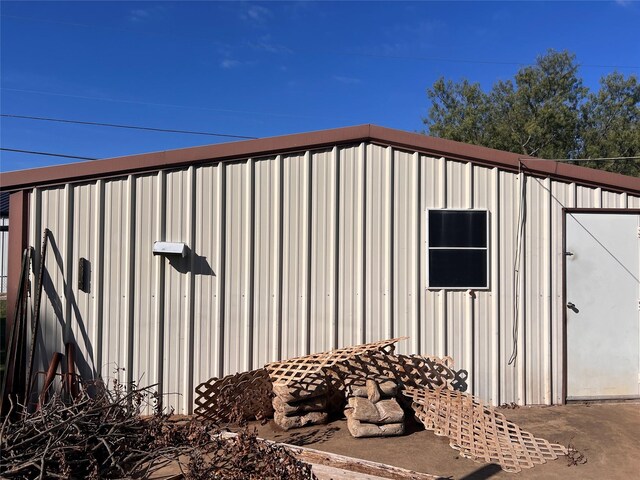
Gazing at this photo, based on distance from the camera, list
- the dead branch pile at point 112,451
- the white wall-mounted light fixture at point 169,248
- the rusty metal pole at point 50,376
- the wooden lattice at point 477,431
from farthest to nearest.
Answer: the white wall-mounted light fixture at point 169,248 → the rusty metal pole at point 50,376 → the wooden lattice at point 477,431 → the dead branch pile at point 112,451

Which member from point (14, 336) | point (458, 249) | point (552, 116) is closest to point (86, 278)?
point (14, 336)

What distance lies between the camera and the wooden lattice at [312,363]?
4.48m

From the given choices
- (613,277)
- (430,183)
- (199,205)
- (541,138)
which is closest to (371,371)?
(430,183)

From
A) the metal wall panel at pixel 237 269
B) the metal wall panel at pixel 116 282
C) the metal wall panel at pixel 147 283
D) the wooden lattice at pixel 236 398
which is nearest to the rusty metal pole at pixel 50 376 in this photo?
the metal wall panel at pixel 116 282

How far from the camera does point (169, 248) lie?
190 inches

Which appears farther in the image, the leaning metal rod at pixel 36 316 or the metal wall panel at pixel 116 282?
the metal wall panel at pixel 116 282

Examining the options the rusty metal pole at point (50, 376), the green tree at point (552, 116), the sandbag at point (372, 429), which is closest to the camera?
the sandbag at point (372, 429)

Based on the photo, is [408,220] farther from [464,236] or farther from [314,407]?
[314,407]

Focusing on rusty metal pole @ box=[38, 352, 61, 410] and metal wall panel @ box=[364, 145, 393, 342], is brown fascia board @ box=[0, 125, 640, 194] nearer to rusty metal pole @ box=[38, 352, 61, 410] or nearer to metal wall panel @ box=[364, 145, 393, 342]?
metal wall panel @ box=[364, 145, 393, 342]

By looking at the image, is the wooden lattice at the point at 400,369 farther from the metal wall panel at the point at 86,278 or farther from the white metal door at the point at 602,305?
the metal wall panel at the point at 86,278

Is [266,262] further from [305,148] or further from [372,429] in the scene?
[372,429]

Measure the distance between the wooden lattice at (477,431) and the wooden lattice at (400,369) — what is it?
0.12 meters

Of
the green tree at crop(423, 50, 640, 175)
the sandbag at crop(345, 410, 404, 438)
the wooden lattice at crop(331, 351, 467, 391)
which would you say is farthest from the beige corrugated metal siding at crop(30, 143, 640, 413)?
the green tree at crop(423, 50, 640, 175)

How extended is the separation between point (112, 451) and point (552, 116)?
1890cm
